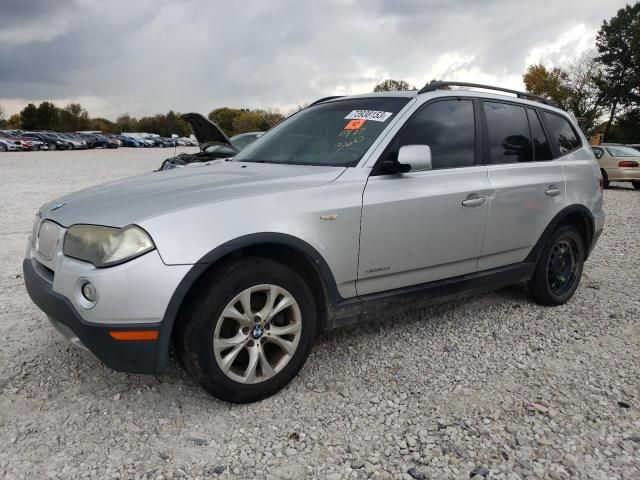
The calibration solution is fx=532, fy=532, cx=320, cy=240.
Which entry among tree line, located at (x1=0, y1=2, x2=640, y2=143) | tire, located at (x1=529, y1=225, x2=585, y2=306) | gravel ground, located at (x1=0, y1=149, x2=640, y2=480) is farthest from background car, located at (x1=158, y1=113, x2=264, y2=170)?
Answer: tree line, located at (x1=0, y1=2, x2=640, y2=143)

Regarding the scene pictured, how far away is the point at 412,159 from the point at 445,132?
735mm

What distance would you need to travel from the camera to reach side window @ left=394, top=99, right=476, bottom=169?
351cm

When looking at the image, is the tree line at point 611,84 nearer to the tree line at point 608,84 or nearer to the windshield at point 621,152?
the tree line at point 608,84

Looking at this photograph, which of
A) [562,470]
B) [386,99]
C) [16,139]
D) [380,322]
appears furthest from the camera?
[16,139]

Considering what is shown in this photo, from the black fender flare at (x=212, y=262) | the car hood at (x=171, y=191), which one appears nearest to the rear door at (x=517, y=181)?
the car hood at (x=171, y=191)

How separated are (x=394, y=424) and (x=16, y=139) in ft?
161

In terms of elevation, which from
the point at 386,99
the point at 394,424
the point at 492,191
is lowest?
the point at 394,424

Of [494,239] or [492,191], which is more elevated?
[492,191]

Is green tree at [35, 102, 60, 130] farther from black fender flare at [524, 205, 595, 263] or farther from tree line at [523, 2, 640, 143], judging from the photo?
black fender flare at [524, 205, 595, 263]

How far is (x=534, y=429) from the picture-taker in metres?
2.72

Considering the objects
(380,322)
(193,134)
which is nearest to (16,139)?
(193,134)

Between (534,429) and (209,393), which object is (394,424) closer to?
(534,429)

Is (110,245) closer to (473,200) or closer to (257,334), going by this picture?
(257,334)

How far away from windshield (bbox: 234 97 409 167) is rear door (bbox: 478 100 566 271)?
903mm
